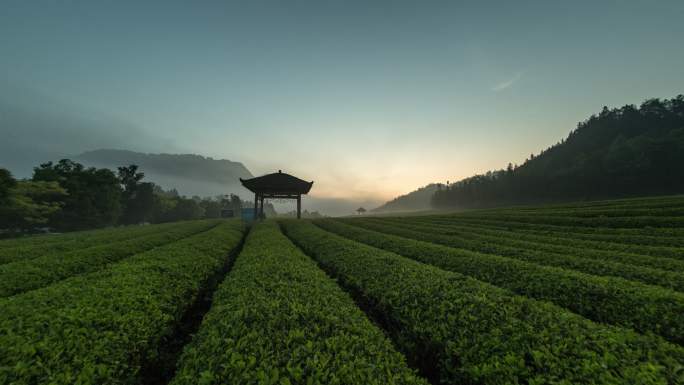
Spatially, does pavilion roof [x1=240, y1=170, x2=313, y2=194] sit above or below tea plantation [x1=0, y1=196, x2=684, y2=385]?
above

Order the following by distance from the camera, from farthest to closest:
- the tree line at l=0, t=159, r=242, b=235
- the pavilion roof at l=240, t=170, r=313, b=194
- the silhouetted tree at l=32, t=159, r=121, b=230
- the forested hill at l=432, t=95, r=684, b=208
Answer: the forested hill at l=432, t=95, r=684, b=208
the silhouetted tree at l=32, t=159, r=121, b=230
the tree line at l=0, t=159, r=242, b=235
the pavilion roof at l=240, t=170, r=313, b=194

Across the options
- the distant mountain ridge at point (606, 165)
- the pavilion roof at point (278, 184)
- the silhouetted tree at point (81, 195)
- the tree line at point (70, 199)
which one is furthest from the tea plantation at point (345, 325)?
the distant mountain ridge at point (606, 165)

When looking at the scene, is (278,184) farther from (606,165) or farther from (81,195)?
(606,165)

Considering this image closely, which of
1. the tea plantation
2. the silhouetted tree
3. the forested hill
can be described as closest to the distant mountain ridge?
the forested hill

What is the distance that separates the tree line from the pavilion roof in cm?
2482

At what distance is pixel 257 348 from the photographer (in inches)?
113

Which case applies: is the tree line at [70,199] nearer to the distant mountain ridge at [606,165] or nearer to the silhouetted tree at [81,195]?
the silhouetted tree at [81,195]

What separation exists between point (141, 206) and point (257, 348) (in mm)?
65110

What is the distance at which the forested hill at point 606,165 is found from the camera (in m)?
53.0

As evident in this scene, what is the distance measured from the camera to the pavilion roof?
26.7 m

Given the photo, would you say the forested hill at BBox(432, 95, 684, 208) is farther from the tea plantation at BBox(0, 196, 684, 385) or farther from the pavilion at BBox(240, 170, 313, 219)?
the tea plantation at BBox(0, 196, 684, 385)

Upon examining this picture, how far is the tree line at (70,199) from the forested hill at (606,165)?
10029 cm

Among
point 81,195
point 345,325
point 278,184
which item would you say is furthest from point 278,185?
point 81,195

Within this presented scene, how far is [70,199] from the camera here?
3447cm
